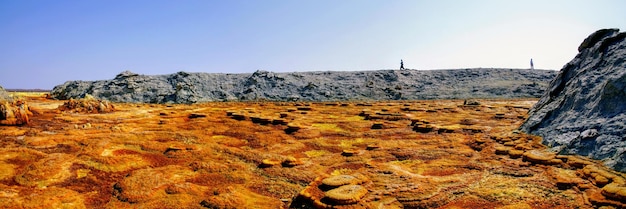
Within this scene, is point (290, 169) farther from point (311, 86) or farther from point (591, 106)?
point (311, 86)

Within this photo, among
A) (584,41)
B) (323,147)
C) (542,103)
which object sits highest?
(584,41)

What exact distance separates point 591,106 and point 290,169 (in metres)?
5.65

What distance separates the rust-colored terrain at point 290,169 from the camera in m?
4.28

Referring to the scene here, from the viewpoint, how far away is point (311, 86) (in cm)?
2342

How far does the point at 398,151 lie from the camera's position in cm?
696

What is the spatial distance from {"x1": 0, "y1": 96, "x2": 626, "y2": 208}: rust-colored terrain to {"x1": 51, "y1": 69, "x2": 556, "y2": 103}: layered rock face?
40.0 feet

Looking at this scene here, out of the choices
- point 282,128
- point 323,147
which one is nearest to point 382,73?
point 282,128

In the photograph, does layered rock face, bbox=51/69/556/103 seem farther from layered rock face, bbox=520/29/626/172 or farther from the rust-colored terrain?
layered rock face, bbox=520/29/626/172

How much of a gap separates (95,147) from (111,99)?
15569 mm

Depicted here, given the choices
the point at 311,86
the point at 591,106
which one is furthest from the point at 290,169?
the point at 311,86

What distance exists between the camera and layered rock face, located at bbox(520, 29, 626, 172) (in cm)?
534

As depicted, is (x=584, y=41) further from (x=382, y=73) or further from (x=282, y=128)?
(x=382, y=73)

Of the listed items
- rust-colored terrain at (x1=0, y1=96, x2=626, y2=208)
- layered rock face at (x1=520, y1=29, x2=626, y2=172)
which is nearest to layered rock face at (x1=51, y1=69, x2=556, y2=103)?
rust-colored terrain at (x1=0, y1=96, x2=626, y2=208)

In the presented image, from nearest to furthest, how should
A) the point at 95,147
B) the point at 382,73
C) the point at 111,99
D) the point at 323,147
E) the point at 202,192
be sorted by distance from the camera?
the point at 202,192, the point at 95,147, the point at 323,147, the point at 111,99, the point at 382,73
